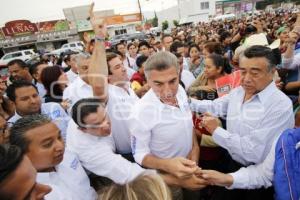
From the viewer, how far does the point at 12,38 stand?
37000mm

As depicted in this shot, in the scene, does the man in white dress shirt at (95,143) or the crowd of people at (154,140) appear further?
the man in white dress shirt at (95,143)

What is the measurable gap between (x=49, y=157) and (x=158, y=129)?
0.85 meters

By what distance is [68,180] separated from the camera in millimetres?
1758

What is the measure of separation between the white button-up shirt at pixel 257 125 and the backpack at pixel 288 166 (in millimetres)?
276

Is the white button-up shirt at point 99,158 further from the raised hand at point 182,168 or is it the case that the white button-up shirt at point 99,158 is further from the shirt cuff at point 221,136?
the shirt cuff at point 221,136

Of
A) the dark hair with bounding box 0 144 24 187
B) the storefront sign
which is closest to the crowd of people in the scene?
the dark hair with bounding box 0 144 24 187

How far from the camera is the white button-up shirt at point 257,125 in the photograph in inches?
78.9

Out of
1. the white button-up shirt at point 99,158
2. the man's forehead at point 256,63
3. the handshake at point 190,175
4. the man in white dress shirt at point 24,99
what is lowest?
the handshake at point 190,175

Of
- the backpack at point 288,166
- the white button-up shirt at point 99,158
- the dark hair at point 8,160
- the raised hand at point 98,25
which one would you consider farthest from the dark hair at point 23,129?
the backpack at point 288,166

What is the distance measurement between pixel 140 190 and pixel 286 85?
10.1 feet

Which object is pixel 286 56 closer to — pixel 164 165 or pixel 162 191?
pixel 164 165

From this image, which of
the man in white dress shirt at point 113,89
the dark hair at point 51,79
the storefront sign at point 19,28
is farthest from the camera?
the storefront sign at point 19,28

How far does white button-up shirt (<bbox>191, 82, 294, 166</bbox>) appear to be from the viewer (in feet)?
6.57

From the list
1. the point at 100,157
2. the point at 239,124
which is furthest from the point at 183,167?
the point at 239,124
